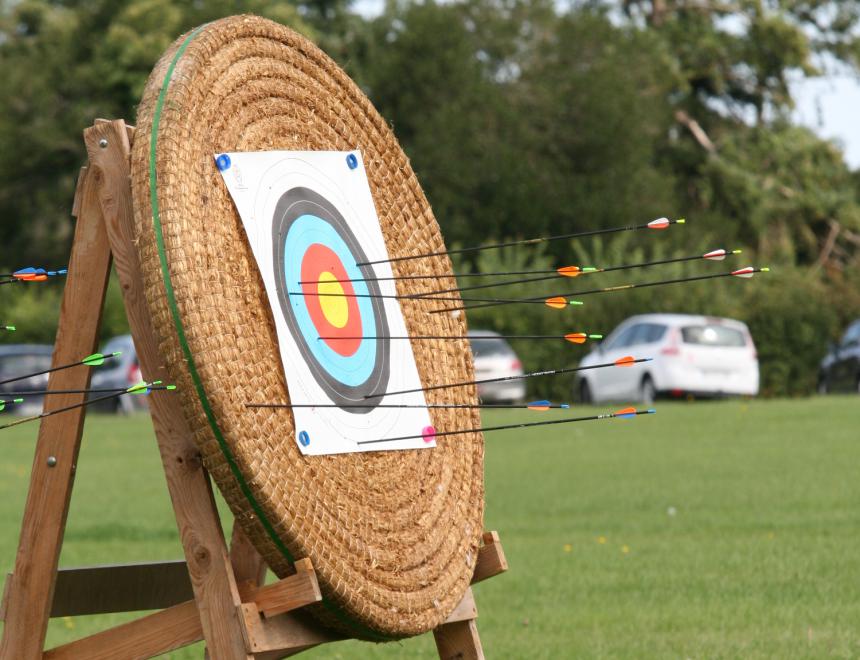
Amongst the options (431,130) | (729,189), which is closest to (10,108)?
(431,130)

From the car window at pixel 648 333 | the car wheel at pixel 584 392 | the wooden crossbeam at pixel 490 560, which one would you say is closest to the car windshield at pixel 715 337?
the car window at pixel 648 333

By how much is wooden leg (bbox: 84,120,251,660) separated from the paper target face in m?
0.37

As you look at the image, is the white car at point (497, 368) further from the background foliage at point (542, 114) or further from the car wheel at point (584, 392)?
the background foliage at point (542, 114)

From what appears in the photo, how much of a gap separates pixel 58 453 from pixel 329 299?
100cm

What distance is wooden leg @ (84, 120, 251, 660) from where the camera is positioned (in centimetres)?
395

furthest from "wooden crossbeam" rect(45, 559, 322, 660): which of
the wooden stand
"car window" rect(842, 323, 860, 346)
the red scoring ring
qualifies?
"car window" rect(842, 323, 860, 346)

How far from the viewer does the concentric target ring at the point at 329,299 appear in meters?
4.62

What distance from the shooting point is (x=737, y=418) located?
74.5 ft

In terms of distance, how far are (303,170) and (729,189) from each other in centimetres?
4705

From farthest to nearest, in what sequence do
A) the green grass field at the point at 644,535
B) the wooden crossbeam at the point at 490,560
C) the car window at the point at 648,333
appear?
1. the car window at the point at 648,333
2. the green grass field at the point at 644,535
3. the wooden crossbeam at the point at 490,560

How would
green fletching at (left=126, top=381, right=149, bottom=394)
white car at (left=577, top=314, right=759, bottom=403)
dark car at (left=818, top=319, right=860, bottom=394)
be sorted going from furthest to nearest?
dark car at (left=818, top=319, right=860, bottom=394)
white car at (left=577, top=314, right=759, bottom=403)
green fletching at (left=126, top=381, right=149, bottom=394)

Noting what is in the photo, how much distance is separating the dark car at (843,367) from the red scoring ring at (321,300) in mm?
29349

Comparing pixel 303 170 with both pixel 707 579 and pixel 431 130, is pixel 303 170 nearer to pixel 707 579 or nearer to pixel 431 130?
pixel 707 579

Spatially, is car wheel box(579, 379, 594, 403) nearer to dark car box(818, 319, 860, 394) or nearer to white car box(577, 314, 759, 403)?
white car box(577, 314, 759, 403)
